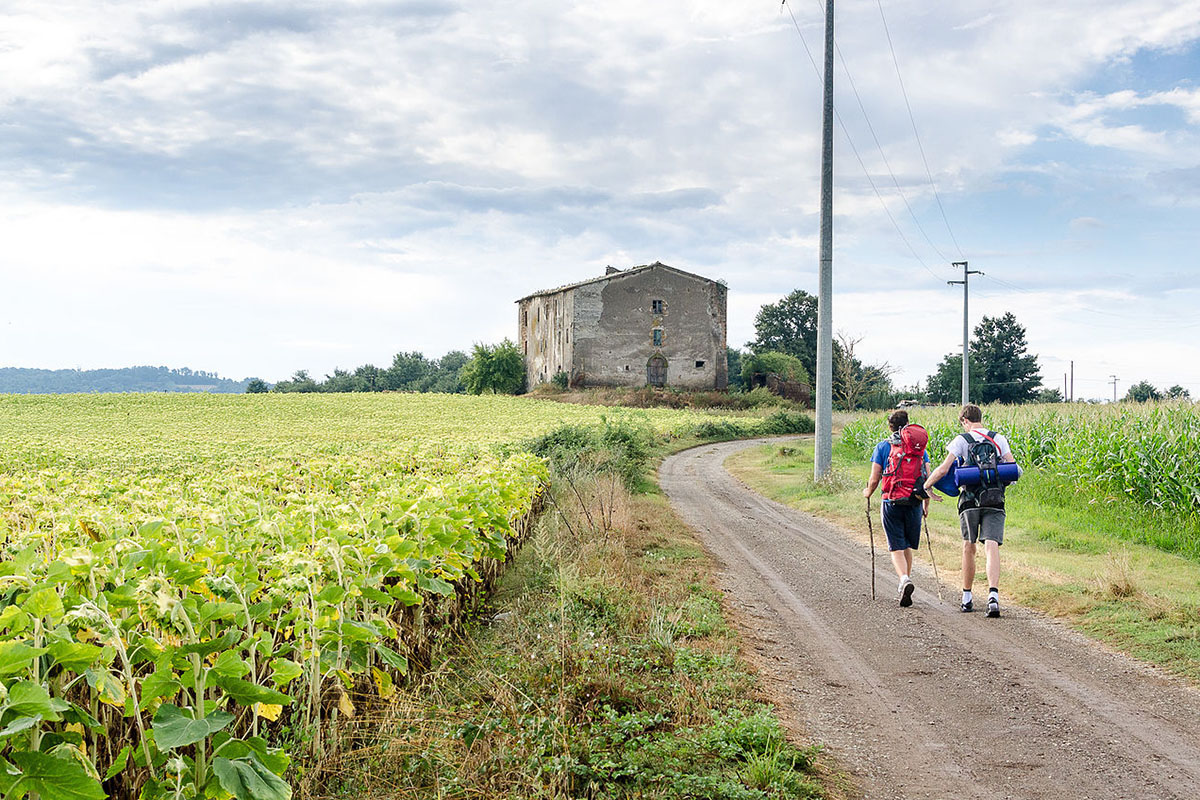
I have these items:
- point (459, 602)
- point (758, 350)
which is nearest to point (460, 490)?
point (459, 602)

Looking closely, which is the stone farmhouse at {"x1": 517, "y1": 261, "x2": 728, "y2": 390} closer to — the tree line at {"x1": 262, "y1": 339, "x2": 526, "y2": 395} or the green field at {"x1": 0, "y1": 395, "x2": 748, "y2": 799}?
the tree line at {"x1": 262, "y1": 339, "x2": 526, "y2": 395}

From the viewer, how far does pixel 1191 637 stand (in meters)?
8.09

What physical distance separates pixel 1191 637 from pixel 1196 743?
277 centimetres

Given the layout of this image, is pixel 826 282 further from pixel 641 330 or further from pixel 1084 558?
pixel 641 330

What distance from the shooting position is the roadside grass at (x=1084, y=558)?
27.7ft

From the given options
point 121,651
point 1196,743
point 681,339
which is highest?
point 681,339

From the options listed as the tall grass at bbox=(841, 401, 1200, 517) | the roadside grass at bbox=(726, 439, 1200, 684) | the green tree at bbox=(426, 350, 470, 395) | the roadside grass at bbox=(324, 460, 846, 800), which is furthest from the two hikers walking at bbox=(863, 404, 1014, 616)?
the green tree at bbox=(426, 350, 470, 395)

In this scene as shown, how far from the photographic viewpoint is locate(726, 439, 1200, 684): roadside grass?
8.44 metres

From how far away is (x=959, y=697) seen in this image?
6676 mm

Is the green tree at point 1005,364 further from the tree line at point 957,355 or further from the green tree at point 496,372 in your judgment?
the green tree at point 496,372

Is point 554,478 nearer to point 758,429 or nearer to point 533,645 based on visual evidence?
point 533,645

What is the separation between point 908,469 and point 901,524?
2.07 ft

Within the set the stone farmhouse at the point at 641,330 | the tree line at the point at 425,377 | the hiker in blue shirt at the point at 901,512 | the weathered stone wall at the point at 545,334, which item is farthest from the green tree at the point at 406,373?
the hiker in blue shirt at the point at 901,512

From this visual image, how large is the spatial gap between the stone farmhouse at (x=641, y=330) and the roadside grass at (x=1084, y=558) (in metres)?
40.1
